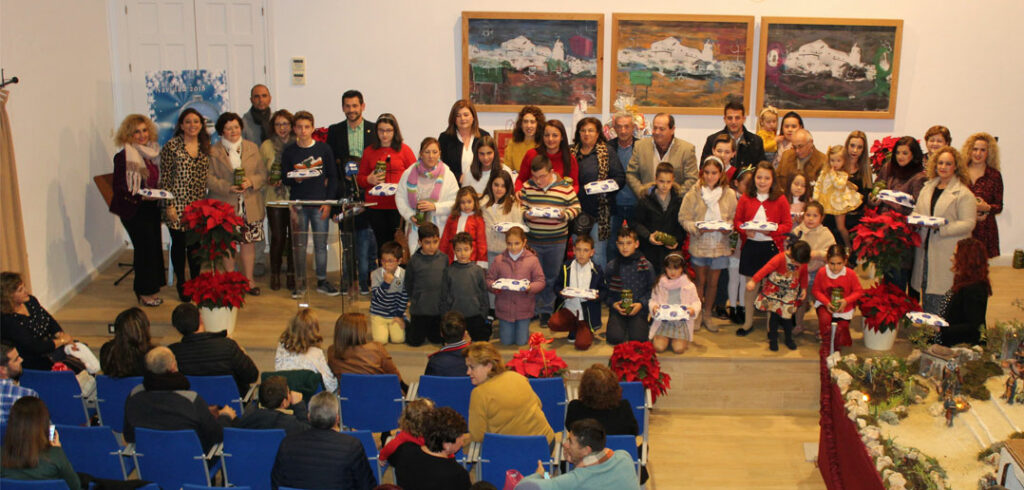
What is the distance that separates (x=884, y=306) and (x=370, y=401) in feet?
13.6

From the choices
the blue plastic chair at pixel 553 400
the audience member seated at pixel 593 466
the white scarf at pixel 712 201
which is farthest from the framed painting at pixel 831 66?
the audience member seated at pixel 593 466

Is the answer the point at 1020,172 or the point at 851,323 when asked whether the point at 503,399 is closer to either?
the point at 851,323

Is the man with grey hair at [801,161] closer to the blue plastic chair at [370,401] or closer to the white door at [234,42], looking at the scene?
the blue plastic chair at [370,401]

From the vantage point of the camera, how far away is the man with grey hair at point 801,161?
827 centimetres

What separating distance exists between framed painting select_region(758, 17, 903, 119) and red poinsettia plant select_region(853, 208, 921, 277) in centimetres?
264

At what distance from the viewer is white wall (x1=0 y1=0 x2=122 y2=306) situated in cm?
817

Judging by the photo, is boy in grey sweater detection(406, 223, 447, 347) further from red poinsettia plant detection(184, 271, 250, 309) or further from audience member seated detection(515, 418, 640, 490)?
audience member seated detection(515, 418, 640, 490)

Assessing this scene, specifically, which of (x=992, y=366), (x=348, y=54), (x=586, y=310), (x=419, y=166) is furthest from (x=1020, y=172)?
(x=348, y=54)

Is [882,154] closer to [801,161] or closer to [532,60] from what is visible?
[801,161]

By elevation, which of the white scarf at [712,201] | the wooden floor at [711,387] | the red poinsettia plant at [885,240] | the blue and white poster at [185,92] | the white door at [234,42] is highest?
the white door at [234,42]

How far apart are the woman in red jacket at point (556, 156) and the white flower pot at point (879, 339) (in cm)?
266

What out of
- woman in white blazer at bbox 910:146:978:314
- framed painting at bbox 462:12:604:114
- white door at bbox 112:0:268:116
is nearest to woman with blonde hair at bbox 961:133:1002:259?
woman in white blazer at bbox 910:146:978:314

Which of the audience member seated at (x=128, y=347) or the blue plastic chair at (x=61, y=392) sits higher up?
the audience member seated at (x=128, y=347)

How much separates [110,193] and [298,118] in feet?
7.38
